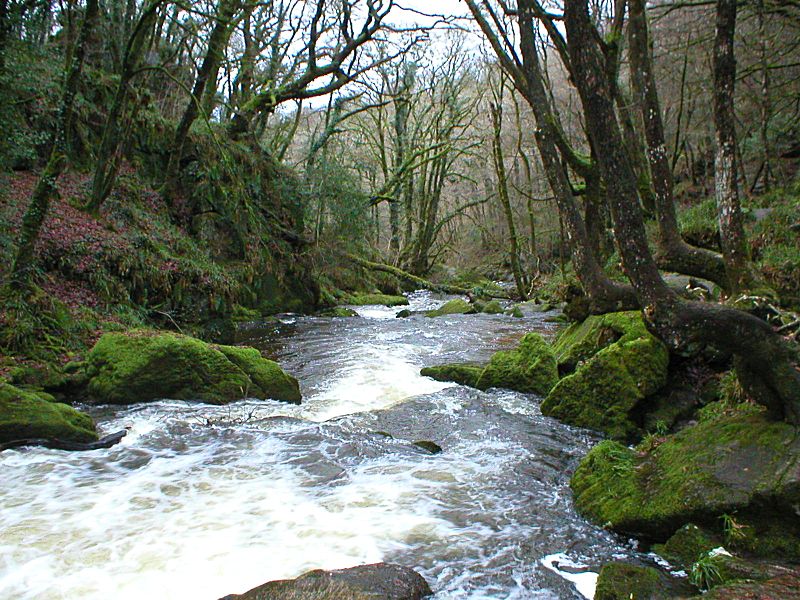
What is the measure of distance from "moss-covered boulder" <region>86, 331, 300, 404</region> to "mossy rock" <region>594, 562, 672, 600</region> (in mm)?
5592

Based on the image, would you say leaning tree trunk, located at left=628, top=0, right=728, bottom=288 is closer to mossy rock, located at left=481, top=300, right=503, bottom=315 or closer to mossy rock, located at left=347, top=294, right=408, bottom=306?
mossy rock, located at left=481, top=300, right=503, bottom=315

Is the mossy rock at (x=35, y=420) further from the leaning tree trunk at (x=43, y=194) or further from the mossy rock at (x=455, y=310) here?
the mossy rock at (x=455, y=310)

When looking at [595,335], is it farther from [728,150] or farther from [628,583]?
[628,583]

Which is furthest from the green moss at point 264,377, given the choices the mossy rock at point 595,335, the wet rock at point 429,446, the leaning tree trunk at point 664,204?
the leaning tree trunk at point 664,204

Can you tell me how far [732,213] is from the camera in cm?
633

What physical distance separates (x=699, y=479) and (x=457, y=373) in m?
5.37

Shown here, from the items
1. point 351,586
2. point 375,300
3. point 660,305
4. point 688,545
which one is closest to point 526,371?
point 660,305

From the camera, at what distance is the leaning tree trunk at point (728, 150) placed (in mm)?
6234

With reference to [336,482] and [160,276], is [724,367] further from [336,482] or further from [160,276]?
[160,276]

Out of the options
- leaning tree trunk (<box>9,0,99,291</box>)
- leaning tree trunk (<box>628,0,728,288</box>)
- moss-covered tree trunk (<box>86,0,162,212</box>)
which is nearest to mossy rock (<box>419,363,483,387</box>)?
leaning tree trunk (<box>628,0,728,288</box>)

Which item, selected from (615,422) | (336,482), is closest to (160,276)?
(336,482)

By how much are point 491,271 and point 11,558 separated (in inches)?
1405

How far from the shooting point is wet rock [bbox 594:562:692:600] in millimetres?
3191

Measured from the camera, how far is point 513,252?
66.5ft
